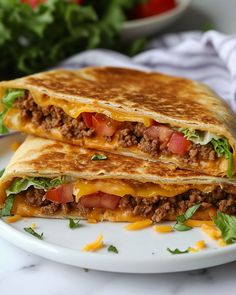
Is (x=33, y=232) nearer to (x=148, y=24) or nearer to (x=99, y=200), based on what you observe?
(x=99, y=200)

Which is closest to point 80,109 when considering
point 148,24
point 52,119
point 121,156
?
point 52,119

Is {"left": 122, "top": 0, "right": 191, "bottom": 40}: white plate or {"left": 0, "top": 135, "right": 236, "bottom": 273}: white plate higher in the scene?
{"left": 122, "top": 0, "right": 191, "bottom": 40}: white plate

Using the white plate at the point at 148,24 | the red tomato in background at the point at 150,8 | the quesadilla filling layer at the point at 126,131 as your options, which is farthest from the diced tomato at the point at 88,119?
the red tomato in background at the point at 150,8

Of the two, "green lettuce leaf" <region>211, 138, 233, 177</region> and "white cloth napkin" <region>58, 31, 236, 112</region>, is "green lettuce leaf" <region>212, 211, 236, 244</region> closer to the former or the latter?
"green lettuce leaf" <region>211, 138, 233, 177</region>

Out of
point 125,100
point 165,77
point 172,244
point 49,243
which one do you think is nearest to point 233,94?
point 165,77

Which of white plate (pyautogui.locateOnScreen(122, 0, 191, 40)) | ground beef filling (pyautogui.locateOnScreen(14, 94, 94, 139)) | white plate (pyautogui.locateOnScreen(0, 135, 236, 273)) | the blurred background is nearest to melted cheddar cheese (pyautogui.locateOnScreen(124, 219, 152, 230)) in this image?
white plate (pyautogui.locateOnScreen(0, 135, 236, 273))

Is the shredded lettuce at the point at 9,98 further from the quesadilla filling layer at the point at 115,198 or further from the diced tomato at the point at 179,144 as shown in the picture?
the diced tomato at the point at 179,144
